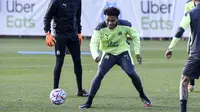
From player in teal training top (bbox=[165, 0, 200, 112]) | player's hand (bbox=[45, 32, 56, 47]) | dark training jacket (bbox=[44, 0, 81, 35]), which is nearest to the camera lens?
player in teal training top (bbox=[165, 0, 200, 112])

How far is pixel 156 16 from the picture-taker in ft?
94.0

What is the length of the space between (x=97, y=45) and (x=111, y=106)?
107 centimetres

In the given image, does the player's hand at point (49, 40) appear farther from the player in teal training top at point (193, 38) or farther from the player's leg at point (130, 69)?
the player in teal training top at point (193, 38)

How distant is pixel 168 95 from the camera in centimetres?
1145

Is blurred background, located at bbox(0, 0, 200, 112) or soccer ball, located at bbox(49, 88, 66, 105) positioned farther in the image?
blurred background, located at bbox(0, 0, 200, 112)

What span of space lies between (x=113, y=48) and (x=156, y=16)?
61.6 ft

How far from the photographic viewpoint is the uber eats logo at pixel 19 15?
29.2 m

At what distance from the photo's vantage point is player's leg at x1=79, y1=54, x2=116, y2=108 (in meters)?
10.0

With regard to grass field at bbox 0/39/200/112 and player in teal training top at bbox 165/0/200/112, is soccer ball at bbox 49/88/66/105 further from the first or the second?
player in teal training top at bbox 165/0/200/112

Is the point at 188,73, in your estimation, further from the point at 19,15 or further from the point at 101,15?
the point at 19,15

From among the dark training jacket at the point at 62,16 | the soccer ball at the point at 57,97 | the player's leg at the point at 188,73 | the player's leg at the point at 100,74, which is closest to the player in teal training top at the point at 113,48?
the player's leg at the point at 100,74

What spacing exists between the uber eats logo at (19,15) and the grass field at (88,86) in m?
8.77

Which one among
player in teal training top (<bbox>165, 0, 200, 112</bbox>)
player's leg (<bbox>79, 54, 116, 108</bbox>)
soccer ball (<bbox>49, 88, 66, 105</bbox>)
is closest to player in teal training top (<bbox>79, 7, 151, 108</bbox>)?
player's leg (<bbox>79, 54, 116, 108</bbox>)

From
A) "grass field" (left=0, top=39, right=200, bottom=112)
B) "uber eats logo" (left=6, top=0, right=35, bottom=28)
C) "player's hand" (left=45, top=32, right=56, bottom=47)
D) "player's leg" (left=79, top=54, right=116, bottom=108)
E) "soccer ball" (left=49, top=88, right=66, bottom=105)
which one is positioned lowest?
"uber eats logo" (left=6, top=0, right=35, bottom=28)
